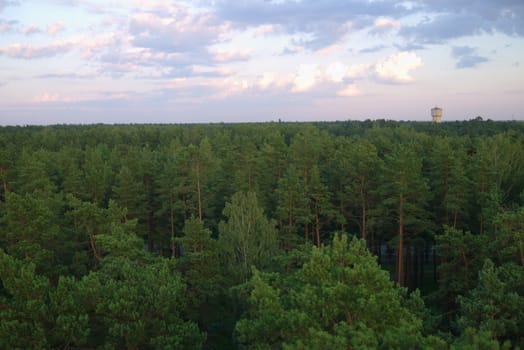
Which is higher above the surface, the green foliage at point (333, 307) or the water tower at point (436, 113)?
the water tower at point (436, 113)

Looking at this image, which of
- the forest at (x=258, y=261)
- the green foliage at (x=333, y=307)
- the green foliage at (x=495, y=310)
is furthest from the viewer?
the forest at (x=258, y=261)

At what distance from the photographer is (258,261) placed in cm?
2317

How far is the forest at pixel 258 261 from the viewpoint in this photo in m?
13.4

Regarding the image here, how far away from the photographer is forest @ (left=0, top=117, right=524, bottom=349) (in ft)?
44.0

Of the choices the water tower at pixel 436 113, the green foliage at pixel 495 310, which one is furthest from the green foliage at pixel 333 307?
the water tower at pixel 436 113

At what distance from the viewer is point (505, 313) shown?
44.4 ft

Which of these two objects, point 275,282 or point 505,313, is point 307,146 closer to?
point 275,282

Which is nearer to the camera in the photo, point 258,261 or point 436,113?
point 258,261

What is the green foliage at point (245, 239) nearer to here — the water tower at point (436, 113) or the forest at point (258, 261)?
the forest at point (258, 261)

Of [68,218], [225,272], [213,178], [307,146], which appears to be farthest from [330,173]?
[68,218]

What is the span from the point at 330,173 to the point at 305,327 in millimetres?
26608

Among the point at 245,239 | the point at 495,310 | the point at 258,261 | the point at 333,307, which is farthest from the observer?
the point at 245,239

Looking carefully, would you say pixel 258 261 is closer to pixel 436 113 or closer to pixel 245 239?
pixel 245 239

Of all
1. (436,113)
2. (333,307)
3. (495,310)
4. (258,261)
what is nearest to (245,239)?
(258,261)
